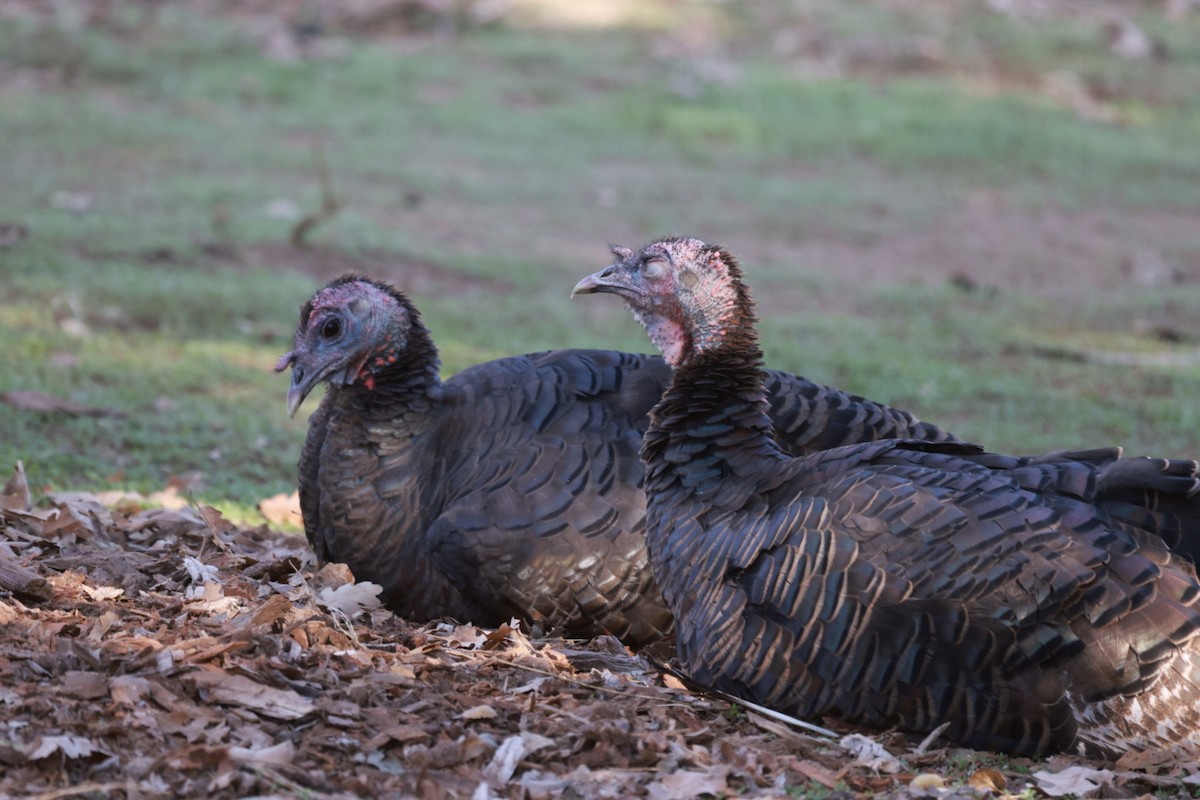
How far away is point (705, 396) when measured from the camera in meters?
4.84

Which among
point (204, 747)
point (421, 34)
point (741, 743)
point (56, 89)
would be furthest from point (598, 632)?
point (421, 34)

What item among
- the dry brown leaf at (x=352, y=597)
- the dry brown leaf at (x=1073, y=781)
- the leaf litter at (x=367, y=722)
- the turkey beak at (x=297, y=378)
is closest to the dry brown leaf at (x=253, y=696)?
the leaf litter at (x=367, y=722)

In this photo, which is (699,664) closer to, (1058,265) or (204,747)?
(204,747)

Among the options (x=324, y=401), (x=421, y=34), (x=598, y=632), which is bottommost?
(x=598, y=632)

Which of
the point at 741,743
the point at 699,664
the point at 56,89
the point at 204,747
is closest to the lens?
the point at 204,747

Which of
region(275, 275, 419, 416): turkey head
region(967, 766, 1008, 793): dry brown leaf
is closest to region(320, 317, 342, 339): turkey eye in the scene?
region(275, 275, 419, 416): turkey head

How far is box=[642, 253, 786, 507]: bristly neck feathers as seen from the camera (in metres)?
4.77

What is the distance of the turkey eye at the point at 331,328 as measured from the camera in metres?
5.42

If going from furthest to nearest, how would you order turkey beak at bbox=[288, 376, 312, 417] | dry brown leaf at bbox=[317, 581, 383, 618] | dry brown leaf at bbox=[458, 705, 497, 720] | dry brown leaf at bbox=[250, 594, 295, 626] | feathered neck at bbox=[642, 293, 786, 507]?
turkey beak at bbox=[288, 376, 312, 417]
dry brown leaf at bbox=[317, 581, 383, 618]
feathered neck at bbox=[642, 293, 786, 507]
dry brown leaf at bbox=[250, 594, 295, 626]
dry brown leaf at bbox=[458, 705, 497, 720]

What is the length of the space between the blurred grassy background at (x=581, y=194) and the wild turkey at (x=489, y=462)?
1.27 metres

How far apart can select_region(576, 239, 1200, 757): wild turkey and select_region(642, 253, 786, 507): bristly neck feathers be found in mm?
31

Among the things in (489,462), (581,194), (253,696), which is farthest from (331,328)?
(581,194)

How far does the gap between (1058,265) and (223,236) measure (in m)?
6.20

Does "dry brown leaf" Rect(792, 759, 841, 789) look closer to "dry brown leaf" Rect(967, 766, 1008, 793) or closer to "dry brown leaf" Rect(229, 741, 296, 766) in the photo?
"dry brown leaf" Rect(967, 766, 1008, 793)
